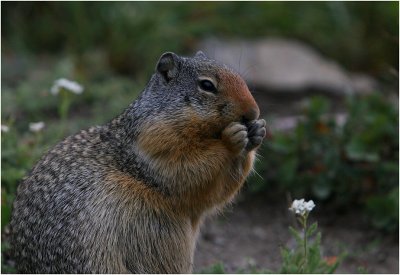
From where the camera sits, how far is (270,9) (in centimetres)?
1062

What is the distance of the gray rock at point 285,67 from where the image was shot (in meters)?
10.4

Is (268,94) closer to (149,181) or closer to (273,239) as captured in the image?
(273,239)

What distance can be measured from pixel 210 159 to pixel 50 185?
90 cm

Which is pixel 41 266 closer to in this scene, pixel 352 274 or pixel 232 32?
pixel 352 274

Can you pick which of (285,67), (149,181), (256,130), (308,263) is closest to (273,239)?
(308,263)

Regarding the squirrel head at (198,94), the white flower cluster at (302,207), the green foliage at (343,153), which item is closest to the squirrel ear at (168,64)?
the squirrel head at (198,94)

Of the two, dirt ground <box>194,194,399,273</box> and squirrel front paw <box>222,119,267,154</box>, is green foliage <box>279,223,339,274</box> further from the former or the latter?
dirt ground <box>194,194,399,273</box>

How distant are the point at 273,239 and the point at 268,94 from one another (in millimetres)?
3577

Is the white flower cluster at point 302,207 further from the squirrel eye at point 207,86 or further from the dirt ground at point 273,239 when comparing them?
the dirt ground at point 273,239

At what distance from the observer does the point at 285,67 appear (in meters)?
10.7

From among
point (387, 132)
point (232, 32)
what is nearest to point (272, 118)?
→ point (387, 132)

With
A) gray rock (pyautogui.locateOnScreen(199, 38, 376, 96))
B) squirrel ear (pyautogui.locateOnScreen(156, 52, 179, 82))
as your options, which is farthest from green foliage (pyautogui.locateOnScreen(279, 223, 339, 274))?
gray rock (pyautogui.locateOnScreen(199, 38, 376, 96))

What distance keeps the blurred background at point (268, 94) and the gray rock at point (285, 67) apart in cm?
2

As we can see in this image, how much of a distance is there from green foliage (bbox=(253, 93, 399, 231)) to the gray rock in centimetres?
283
